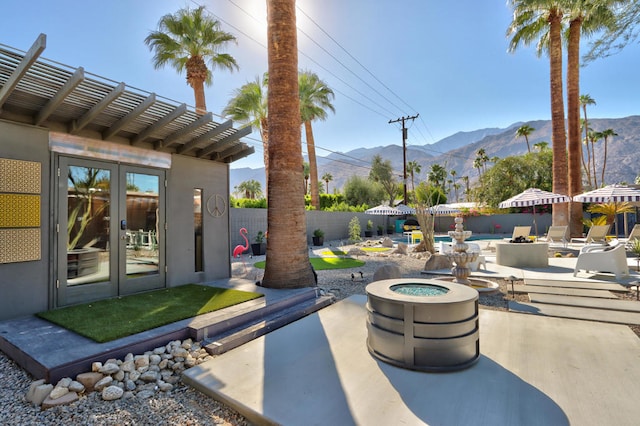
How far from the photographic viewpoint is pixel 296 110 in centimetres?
627

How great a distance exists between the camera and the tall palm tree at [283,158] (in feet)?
19.8

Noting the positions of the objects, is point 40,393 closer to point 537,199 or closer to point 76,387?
point 76,387

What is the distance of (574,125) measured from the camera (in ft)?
44.9

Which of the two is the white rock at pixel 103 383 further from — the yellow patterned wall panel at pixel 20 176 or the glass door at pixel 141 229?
the yellow patterned wall panel at pixel 20 176

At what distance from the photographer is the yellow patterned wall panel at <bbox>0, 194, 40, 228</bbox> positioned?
4.19 meters

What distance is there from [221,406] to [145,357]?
1155mm

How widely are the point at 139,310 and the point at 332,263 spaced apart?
700cm

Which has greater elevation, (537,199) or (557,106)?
(557,106)

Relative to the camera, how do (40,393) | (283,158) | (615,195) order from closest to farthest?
(40,393), (283,158), (615,195)

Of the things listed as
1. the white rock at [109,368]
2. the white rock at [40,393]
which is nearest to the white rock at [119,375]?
the white rock at [109,368]

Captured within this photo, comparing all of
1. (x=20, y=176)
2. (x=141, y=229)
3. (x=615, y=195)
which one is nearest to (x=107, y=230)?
(x=141, y=229)

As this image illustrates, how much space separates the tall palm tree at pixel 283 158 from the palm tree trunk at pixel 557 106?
40.3ft

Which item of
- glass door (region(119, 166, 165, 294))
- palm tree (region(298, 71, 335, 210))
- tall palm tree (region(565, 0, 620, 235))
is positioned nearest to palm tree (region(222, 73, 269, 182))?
palm tree (region(298, 71, 335, 210))

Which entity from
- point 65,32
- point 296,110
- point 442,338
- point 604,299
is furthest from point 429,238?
point 65,32
